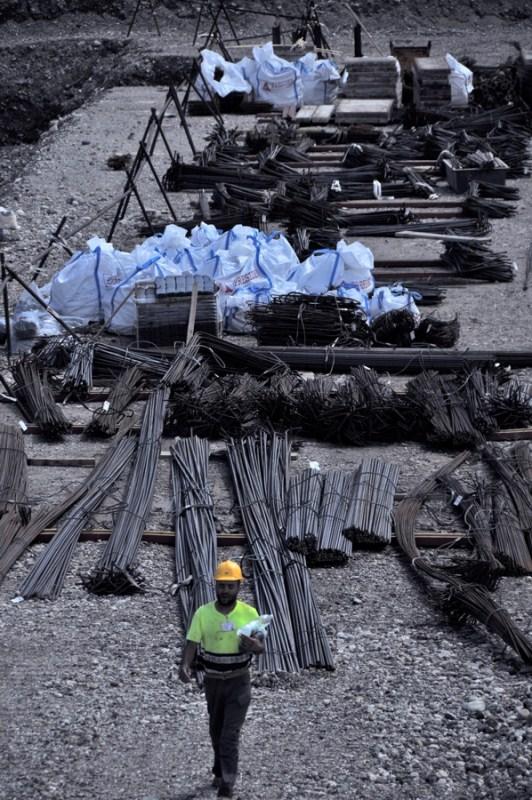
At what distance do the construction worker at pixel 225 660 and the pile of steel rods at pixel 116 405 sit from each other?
502 cm

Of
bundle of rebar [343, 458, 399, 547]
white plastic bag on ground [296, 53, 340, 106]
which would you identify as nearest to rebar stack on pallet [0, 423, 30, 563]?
bundle of rebar [343, 458, 399, 547]

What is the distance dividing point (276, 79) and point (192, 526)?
1763cm

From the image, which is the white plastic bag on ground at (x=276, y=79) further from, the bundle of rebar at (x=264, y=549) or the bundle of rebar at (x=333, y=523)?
the bundle of rebar at (x=333, y=523)

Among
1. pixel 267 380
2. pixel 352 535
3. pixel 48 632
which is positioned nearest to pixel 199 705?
pixel 48 632

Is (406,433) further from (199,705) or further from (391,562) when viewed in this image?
(199,705)

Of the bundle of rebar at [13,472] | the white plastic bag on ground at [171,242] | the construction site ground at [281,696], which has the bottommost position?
the construction site ground at [281,696]

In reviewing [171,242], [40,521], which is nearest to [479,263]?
[171,242]

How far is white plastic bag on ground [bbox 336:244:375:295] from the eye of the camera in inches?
529

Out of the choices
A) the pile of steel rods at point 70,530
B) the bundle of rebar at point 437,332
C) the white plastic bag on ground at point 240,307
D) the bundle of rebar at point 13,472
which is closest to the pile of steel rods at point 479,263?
the bundle of rebar at point 437,332

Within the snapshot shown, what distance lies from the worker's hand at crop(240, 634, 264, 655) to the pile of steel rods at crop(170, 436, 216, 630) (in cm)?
197

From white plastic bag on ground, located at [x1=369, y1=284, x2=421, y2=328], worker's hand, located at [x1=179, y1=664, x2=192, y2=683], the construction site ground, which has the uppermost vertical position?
white plastic bag on ground, located at [x1=369, y1=284, x2=421, y2=328]

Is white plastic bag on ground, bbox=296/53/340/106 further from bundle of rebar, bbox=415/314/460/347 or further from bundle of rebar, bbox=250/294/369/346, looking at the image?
bundle of rebar, bbox=415/314/460/347

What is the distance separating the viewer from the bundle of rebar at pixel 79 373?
11344 millimetres

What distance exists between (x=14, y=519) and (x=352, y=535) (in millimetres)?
2545
